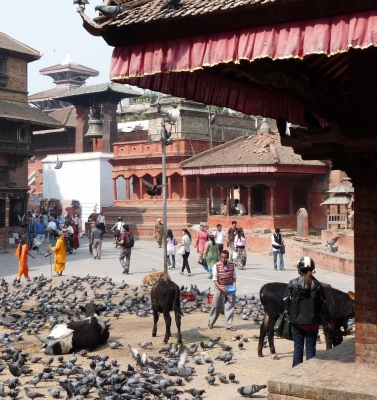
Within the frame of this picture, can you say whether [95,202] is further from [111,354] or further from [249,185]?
[111,354]

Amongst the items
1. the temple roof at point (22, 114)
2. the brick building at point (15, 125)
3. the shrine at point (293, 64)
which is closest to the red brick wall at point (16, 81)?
the brick building at point (15, 125)

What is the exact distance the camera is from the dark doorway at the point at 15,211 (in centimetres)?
3822

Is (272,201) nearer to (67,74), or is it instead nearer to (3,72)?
(3,72)

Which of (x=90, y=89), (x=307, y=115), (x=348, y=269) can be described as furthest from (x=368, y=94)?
(x=90, y=89)

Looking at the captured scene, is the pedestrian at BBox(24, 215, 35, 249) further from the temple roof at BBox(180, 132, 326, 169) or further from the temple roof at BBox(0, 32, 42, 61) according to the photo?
the temple roof at BBox(0, 32, 42, 61)

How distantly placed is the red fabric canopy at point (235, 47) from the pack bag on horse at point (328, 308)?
466 cm

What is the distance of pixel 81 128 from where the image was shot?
5325cm

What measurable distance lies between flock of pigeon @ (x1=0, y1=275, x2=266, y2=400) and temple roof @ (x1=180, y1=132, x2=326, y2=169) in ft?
55.9

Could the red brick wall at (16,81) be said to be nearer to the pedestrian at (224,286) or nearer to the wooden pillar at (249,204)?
the wooden pillar at (249,204)

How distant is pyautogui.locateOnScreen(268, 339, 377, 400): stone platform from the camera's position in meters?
6.97

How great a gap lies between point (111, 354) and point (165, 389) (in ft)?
10.3

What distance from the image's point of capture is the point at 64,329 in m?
12.6

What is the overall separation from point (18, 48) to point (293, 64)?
3541cm

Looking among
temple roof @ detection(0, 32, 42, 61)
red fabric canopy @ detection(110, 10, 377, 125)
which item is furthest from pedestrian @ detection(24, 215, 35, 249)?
red fabric canopy @ detection(110, 10, 377, 125)
